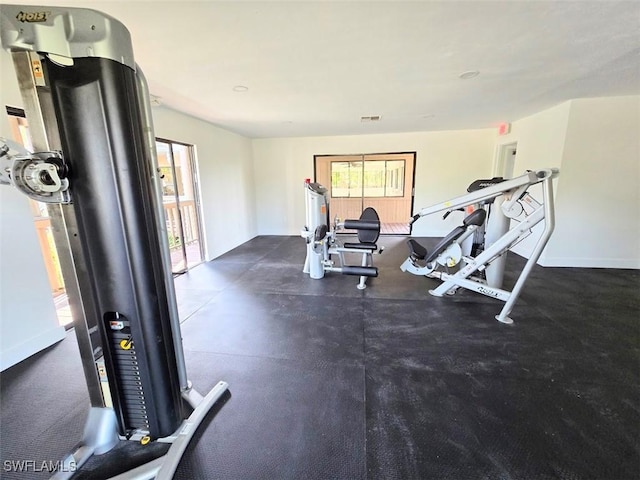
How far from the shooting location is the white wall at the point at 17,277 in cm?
192

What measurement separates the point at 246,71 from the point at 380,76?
1.20m

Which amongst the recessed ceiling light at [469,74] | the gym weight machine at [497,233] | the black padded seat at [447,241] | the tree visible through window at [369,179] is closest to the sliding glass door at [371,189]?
the tree visible through window at [369,179]

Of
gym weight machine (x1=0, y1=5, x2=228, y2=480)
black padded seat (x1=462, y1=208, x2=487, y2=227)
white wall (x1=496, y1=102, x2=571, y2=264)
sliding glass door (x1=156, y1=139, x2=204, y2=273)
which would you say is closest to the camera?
gym weight machine (x1=0, y1=5, x2=228, y2=480)

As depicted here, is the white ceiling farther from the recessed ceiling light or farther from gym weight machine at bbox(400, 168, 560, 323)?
gym weight machine at bbox(400, 168, 560, 323)

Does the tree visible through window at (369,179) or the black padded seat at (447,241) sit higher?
the tree visible through window at (369,179)

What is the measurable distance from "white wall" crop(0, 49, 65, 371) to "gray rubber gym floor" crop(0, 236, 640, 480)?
171mm

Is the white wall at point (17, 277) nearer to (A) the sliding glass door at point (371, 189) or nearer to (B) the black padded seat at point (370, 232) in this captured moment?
(B) the black padded seat at point (370, 232)

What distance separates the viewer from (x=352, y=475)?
4.08 ft

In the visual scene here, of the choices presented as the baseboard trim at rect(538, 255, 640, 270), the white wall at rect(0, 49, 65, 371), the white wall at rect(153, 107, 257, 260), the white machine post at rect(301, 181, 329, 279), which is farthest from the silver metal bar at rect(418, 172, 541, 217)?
the white wall at rect(0, 49, 65, 371)

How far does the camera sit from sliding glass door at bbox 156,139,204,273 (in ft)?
12.9

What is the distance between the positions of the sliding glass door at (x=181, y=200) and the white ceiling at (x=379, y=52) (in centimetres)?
84

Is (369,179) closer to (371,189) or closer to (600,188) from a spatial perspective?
(371,189)

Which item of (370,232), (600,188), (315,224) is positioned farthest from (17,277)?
(600,188)

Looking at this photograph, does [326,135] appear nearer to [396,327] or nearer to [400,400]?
[396,327]
